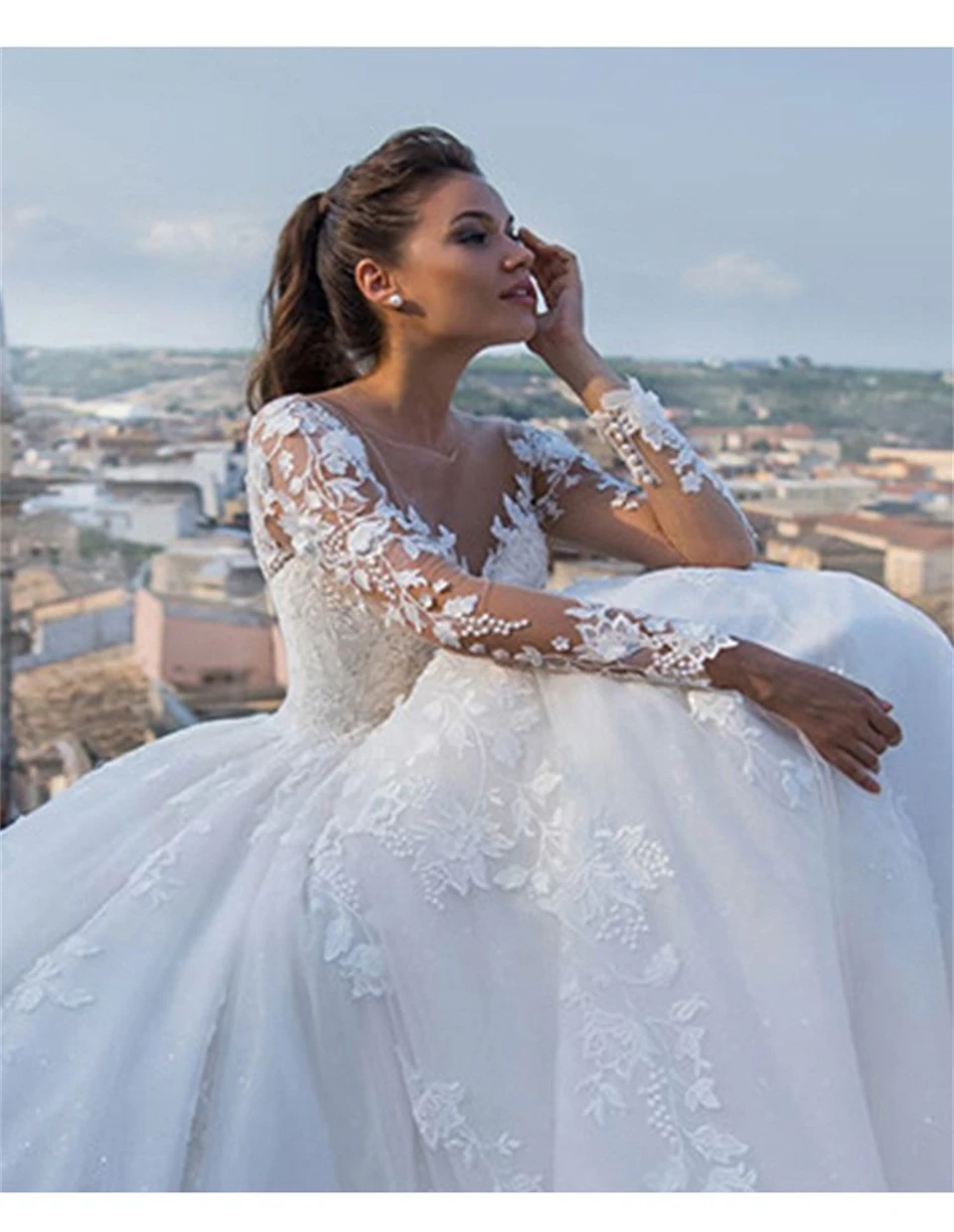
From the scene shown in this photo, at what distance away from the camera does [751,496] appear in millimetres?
5512

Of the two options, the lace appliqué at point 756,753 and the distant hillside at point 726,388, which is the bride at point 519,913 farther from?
the distant hillside at point 726,388

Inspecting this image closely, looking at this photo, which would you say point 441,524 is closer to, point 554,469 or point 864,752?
point 554,469

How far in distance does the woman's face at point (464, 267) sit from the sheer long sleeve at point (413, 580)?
0.15 m

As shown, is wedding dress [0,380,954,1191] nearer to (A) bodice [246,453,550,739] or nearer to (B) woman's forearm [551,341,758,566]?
(A) bodice [246,453,550,739]

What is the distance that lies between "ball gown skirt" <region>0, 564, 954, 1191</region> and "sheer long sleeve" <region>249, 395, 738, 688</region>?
4 centimetres

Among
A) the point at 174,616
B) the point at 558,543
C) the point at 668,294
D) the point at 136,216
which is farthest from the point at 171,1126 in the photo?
the point at 174,616

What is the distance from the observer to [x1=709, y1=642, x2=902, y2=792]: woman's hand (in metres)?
1.39

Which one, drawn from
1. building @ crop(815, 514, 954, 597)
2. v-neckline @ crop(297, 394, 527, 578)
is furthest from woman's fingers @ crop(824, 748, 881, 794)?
building @ crop(815, 514, 954, 597)

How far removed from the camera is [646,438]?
70.1 inches

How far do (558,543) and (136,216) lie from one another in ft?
9.62

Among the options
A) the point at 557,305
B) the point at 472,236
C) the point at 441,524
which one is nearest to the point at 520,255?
the point at 472,236

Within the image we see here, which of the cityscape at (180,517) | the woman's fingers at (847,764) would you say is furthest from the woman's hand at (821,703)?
the cityscape at (180,517)

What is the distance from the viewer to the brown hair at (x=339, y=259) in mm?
1679
